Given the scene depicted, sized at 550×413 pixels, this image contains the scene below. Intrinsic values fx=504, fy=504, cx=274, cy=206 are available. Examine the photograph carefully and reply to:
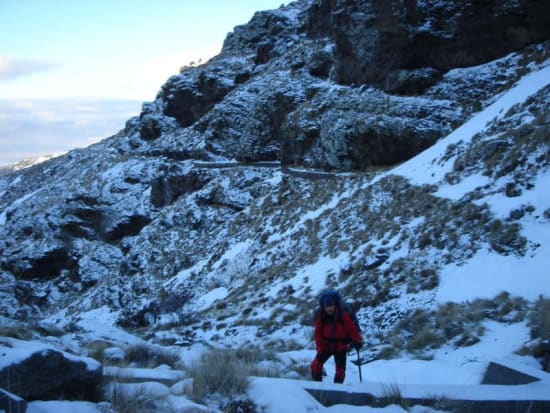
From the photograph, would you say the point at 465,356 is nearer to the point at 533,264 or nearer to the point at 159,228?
the point at 533,264

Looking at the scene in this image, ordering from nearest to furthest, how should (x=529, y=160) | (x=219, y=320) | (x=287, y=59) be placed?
(x=529, y=160)
(x=219, y=320)
(x=287, y=59)

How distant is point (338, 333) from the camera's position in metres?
6.87

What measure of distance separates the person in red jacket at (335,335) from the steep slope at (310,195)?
2.82 m

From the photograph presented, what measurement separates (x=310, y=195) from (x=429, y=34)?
1106 cm

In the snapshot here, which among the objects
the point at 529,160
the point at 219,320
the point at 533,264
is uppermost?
the point at 529,160

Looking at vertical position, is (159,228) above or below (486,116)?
below

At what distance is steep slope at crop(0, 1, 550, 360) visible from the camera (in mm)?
12680

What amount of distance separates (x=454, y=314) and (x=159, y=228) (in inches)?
1054

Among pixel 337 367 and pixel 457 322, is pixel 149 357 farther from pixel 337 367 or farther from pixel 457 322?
pixel 457 322

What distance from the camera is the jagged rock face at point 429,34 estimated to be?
83.2 ft

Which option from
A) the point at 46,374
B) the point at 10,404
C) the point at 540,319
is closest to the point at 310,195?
the point at 540,319

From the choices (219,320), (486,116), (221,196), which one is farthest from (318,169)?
(219,320)

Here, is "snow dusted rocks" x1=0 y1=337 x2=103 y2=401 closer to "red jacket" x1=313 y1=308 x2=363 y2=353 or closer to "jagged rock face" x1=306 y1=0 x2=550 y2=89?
"red jacket" x1=313 y1=308 x2=363 y2=353

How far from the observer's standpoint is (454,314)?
962 cm
